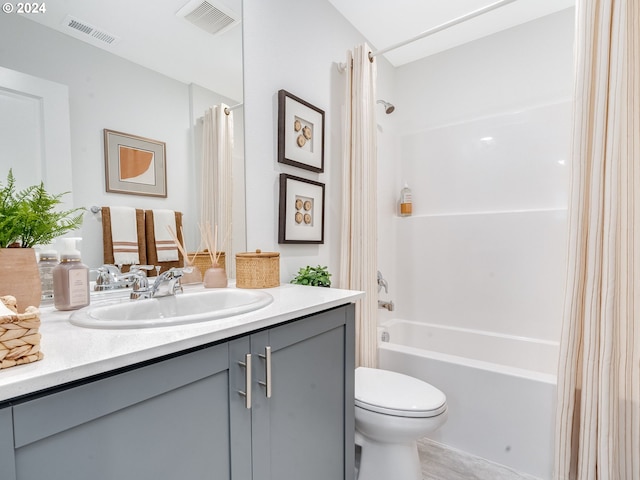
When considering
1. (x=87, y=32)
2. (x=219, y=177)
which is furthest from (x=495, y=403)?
(x=87, y=32)

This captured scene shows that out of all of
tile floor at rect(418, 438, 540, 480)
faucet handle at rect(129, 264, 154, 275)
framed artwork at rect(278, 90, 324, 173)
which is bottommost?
tile floor at rect(418, 438, 540, 480)

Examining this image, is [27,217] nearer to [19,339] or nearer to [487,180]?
[19,339]

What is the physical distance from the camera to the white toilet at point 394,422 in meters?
1.24

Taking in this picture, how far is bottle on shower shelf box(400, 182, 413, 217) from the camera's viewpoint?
8.52ft

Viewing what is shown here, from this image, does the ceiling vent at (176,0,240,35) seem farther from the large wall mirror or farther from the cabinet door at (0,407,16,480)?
the cabinet door at (0,407,16,480)

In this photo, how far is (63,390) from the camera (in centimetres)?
51

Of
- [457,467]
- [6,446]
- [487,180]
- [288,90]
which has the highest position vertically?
[288,90]

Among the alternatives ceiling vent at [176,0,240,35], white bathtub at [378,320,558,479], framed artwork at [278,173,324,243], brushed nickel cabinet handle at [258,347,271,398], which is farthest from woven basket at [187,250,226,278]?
white bathtub at [378,320,558,479]

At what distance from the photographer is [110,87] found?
1.03 metres

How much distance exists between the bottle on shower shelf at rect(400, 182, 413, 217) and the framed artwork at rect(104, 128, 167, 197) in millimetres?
1890

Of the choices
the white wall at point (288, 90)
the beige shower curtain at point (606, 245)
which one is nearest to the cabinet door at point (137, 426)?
the white wall at point (288, 90)

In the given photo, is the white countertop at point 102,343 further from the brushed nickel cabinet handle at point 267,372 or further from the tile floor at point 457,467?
the tile floor at point 457,467

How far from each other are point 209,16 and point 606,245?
1762 mm

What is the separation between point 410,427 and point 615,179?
1.20 meters
